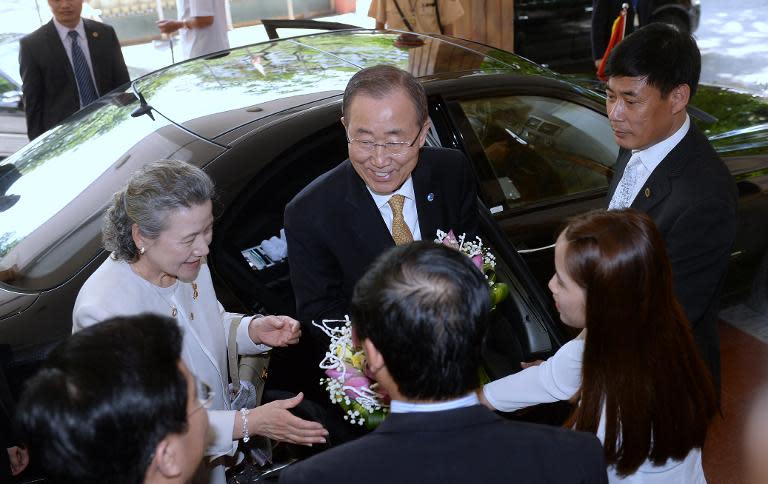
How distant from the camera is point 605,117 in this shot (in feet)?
12.1

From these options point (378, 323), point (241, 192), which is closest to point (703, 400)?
point (378, 323)

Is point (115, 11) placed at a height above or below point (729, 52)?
above

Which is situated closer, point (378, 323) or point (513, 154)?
point (378, 323)

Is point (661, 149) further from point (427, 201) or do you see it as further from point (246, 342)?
point (246, 342)

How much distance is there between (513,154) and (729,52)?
A: 331 inches

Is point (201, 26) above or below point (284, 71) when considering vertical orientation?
below

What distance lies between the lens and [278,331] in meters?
2.55

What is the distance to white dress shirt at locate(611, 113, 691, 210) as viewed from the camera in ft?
8.45

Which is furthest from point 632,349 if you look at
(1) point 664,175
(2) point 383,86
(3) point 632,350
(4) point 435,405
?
(2) point 383,86

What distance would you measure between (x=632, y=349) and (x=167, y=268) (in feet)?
4.18

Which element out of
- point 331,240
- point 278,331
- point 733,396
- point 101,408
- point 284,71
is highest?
point 284,71

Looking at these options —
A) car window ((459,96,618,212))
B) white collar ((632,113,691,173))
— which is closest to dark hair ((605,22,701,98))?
white collar ((632,113,691,173))

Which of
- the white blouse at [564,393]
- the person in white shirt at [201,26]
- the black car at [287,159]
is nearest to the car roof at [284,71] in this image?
the black car at [287,159]

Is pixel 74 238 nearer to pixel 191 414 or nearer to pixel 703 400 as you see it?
pixel 191 414
